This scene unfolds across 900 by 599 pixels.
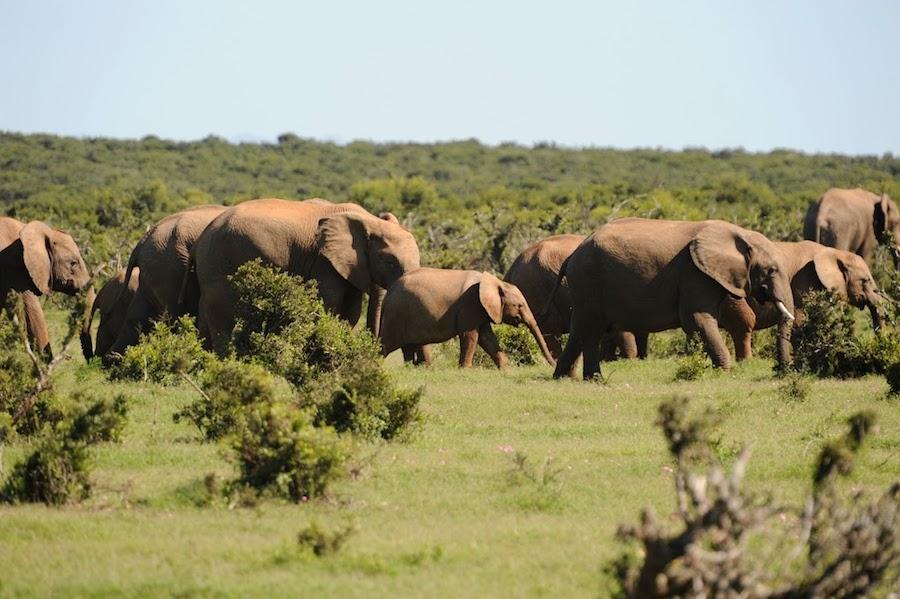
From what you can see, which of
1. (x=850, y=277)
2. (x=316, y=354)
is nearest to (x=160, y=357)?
(x=316, y=354)

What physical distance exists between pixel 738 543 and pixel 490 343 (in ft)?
41.2

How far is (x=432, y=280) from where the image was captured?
18.6m

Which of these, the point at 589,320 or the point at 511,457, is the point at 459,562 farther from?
the point at 589,320

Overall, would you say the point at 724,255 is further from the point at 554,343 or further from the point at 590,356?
the point at 554,343

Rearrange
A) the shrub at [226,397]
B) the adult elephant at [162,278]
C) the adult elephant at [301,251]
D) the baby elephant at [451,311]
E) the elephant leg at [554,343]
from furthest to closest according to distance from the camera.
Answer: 1. the elephant leg at [554,343]
2. the adult elephant at [162,278]
3. the baby elephant at [451,311]
4. the adult elephant at [301,251]
5. the shrub at [226,397]

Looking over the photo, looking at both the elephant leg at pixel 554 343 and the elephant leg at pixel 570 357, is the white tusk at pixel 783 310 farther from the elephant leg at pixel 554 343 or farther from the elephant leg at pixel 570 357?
the elephant leg at pixel 554 343

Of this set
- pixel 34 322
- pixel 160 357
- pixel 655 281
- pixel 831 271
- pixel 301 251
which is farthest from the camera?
pixel 831 271

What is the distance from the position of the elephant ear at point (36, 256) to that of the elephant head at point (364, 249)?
11.2ft

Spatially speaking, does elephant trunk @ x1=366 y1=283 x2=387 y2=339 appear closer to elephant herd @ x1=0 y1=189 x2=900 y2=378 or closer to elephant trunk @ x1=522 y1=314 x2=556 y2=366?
elephant herd @ x1=0 y1=189 x2=900 y2=378

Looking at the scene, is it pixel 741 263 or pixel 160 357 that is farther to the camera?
pixel 741 263

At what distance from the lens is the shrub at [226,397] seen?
11.2 m

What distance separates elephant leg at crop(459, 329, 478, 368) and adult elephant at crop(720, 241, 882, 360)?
3.11 meters

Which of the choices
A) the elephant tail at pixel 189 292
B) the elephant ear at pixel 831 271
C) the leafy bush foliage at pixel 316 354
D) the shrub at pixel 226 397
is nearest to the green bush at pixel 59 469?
the shrub at pixel 226 397

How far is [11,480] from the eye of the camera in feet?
33.7
